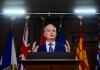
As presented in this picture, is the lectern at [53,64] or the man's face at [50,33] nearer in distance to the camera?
the lectern at [53,64]

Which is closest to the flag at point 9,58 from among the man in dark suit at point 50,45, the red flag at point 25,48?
the red flag at point 25,48

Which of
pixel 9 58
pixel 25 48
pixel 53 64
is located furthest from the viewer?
pixel 25 48

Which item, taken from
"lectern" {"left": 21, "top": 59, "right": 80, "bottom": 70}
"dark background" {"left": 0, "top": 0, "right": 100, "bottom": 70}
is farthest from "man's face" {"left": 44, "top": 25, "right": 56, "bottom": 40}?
"dark background" {"left": 0, "top": 0, "right": 100, "bottom": 70}

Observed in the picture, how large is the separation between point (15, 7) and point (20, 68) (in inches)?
67.4

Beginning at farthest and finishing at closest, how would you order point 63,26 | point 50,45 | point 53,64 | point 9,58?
point 63,26 < point 9,58 < point 50,45 < point 53,64

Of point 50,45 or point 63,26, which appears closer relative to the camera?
point 50,45

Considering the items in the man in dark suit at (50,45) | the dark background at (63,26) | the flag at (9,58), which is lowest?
the flag at (9,58)

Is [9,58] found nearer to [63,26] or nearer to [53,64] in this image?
[63,26]

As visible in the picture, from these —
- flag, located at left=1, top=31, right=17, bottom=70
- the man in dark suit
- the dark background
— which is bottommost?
flag, located at left=1, top=31, right=17, bottom=70

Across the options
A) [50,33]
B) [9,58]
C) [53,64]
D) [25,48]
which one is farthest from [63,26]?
[53,64]

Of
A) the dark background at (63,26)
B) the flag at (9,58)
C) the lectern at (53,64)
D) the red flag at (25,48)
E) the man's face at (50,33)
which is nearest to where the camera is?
the lectern at (53,64)

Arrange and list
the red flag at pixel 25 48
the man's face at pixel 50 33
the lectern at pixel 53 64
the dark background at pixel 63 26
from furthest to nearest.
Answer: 1. the dark background at pixel 63 26
2. the red flag at pixel 25 48
3. the man's face at pixel 50 33
4. the lectern at pixel 53 64

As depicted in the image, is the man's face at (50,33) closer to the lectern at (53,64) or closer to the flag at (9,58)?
the lectern at (53,64)

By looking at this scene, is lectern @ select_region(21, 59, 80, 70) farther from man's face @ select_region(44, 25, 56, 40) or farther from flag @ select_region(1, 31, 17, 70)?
flag @ select_region(1, 31, 17, 70)
